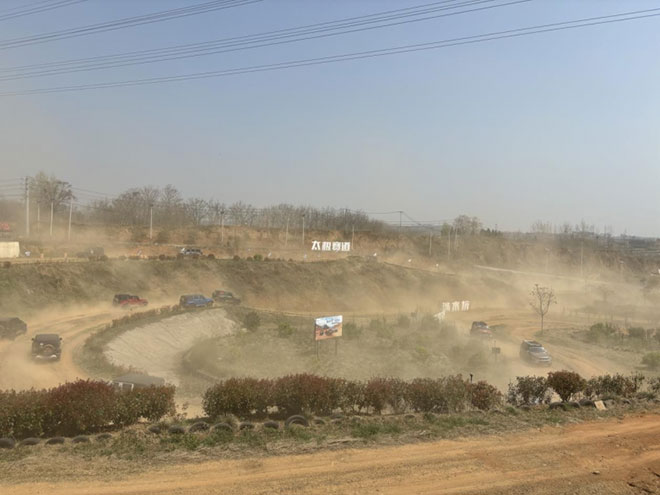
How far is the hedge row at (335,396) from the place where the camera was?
1416 cm

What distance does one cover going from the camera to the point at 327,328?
31.4 meters

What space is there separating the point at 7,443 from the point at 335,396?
8.18 m

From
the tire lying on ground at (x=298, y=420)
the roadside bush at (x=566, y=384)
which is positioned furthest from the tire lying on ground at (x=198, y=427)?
the roadside bush at (x=566, y=384)

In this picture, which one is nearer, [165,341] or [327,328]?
[327,328]

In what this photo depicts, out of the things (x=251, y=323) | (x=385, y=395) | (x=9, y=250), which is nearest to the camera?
(x=385, y=395)

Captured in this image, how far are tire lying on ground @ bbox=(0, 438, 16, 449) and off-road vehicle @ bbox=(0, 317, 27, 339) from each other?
23951mm

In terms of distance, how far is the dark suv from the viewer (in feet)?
112

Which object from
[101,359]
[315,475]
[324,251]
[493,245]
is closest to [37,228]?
[324,251]

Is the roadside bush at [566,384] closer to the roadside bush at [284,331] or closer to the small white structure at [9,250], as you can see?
the roadside bush at [284,331]

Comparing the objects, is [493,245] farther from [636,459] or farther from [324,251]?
[636,459]

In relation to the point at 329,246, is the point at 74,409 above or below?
below

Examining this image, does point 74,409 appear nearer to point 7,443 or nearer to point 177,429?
point 7,443

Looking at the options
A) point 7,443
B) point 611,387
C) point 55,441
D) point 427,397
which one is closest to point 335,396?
point 427,397

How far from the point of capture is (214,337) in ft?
133
